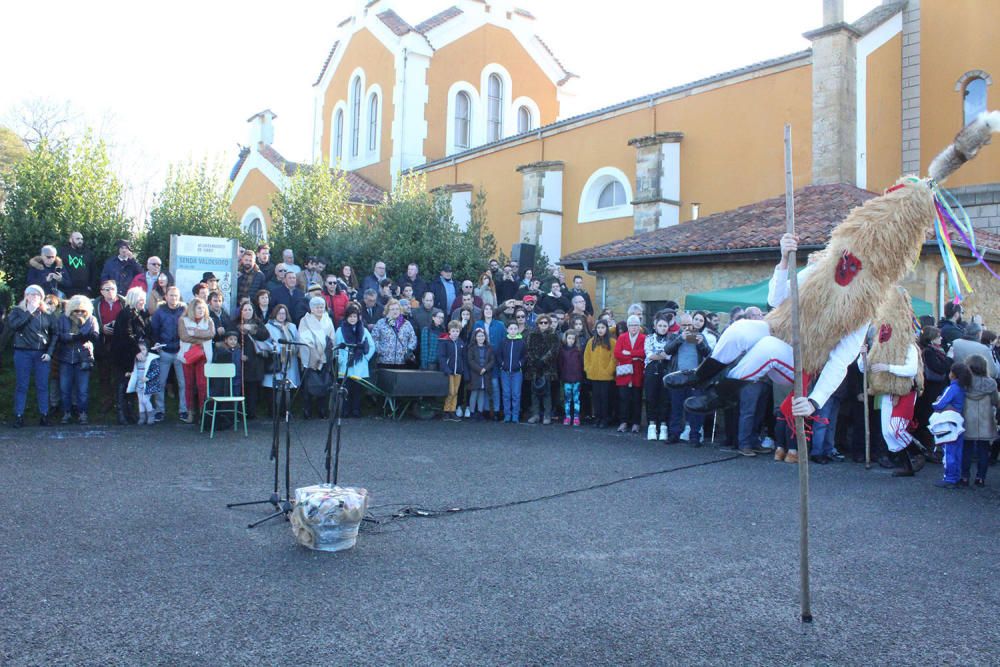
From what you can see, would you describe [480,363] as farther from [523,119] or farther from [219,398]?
[523,119]

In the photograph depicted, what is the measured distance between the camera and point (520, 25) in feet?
111

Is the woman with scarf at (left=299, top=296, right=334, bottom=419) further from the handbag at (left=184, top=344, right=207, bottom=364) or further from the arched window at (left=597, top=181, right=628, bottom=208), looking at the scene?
the arched window at (left=597, top=181, right=628, bottom=208)

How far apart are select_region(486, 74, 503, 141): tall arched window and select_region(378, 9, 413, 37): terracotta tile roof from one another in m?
3.86

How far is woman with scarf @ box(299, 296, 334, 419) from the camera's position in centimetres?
1245

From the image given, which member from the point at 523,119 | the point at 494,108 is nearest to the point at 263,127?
A: the point at 494,108

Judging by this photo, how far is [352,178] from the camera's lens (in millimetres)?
32438

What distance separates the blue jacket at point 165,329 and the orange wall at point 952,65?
16.5 m

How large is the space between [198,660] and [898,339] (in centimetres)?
824

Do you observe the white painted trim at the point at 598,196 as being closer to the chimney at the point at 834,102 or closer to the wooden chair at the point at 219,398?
the chimney at the point at 834,102

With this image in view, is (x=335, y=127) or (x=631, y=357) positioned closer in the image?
(x=631, y=357)

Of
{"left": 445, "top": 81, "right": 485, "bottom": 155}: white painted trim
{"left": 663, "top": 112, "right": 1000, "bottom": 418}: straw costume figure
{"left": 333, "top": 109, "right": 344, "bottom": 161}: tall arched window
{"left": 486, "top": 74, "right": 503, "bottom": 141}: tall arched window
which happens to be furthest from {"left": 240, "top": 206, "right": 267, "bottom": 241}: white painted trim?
{"left": 663, "top": 112, "right": 1000, "bottom": 418}: straw costume figure

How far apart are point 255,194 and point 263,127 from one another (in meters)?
3.41

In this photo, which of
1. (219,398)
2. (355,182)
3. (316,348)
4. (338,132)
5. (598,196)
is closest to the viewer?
(219,398)

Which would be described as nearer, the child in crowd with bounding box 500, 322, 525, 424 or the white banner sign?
the white banner sign
